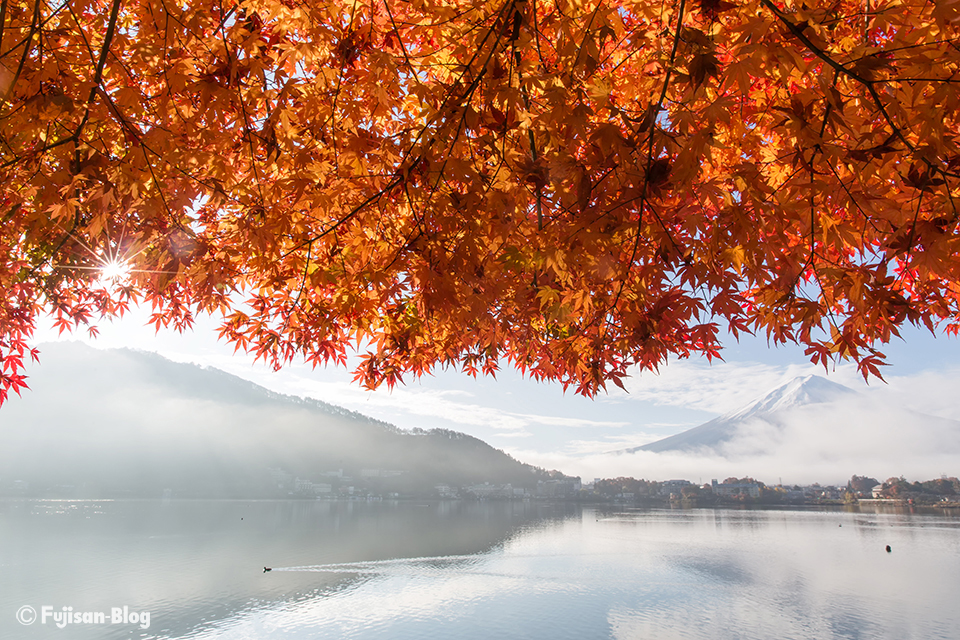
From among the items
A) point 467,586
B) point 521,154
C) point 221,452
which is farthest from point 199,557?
point 221,452

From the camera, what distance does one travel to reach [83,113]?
260cm

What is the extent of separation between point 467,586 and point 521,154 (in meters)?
35.7

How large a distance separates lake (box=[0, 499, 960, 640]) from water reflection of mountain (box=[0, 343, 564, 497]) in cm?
7440

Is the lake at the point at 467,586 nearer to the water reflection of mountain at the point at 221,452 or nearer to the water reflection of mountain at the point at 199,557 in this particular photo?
the water reflection of mountain at the point at 199,557

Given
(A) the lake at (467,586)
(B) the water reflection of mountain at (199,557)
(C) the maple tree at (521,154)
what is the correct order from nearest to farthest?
(C) the maple tree at (521,154)
(A) the lake at (467,586)
(B) the water reflection of mountain at (199,557)

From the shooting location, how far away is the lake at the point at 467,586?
26016 mm

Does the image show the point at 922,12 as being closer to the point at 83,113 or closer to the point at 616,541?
the point at 83,113

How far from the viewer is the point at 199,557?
42.2 m

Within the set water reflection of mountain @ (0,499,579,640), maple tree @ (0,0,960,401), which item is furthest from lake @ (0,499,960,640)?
maple tree @ (0,0,960,401)

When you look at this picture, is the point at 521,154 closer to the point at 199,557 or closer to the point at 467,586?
the point at 467,586

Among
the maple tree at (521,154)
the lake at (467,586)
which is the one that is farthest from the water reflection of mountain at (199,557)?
the maple tree at (521,154)

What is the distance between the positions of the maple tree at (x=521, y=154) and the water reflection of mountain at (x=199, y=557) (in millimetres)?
30003

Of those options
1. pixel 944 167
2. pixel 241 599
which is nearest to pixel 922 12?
pixel 944 167

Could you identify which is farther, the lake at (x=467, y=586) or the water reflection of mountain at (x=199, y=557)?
the water reflection of mountain at (x=199, y=557)
